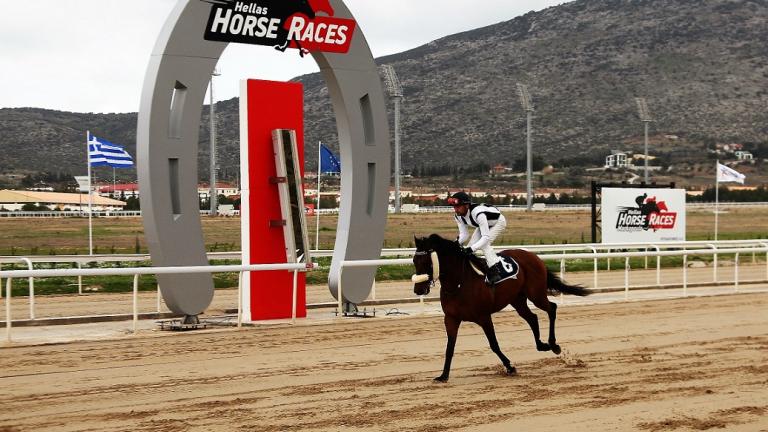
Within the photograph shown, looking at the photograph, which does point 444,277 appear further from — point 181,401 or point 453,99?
point 453,99

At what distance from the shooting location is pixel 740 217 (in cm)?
5441

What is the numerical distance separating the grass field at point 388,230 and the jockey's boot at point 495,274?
20347mm

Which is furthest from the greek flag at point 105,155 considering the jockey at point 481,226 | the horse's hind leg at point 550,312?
the jockey at point 481,226

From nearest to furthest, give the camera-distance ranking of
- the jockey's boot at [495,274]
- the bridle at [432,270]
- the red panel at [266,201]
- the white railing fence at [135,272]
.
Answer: the bridle at [432,270]
the jockey's boot at [495,274]
the white railing fence at [135,272]
the red panel at [266,201]

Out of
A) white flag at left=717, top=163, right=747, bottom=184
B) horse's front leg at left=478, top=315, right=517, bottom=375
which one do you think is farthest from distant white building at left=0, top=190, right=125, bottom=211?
horse's front leg at left=478, top=315, right=517, bottom=375

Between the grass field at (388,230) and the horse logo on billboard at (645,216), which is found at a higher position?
the horse logo on billboard at (645,216)

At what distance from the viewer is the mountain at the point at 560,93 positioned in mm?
119812

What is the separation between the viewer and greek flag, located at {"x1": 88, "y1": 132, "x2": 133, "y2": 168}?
1994 cm

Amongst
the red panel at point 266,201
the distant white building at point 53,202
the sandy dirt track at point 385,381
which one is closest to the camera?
the sandy dirt track at point 385,381

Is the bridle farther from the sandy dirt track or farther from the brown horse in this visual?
the sandy dirt track

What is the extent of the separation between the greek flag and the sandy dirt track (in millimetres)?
9445

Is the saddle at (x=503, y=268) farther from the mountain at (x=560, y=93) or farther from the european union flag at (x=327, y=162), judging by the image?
the mountain at (x=560, y=93)

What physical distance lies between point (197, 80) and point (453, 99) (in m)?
131

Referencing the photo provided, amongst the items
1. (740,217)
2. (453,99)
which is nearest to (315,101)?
(453,99)
